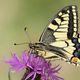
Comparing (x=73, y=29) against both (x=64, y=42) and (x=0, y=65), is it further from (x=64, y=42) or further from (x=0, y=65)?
(x=0, y=65)

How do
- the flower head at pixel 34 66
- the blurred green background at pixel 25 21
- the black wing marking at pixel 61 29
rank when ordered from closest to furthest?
the flower head at pixel 34 66
the black wing marking at pixel 61 29
the blurred green background at pixel 25 21

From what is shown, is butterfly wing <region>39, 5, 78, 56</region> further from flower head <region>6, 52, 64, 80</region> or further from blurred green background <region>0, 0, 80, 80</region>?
blurred green background <region>0, 0, 80, 80</region>

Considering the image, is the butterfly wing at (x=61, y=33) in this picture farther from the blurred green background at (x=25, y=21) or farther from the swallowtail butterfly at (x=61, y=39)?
the blurred green background at (x=25, y=21)

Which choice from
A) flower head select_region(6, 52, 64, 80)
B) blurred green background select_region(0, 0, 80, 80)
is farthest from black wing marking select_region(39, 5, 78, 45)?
blurred green background select_region(0, 0, 80, 80)

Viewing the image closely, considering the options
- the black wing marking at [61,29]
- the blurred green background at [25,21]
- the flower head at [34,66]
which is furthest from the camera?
the blurred green background at [25,21]

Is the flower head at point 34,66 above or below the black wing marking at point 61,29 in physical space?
below

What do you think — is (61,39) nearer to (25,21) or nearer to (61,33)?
(61,33)

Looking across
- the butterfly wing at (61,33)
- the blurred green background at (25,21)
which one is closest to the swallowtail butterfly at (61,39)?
the butterfly wing at (61,33)

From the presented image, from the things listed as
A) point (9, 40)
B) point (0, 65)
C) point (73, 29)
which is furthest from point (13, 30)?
point (73, 29)
